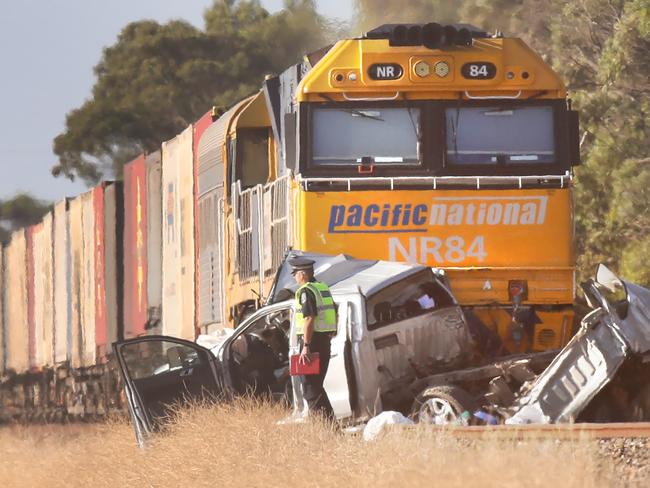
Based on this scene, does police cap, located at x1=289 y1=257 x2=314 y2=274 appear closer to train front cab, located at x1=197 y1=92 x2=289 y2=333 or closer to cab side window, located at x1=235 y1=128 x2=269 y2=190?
train front cab, located at x1=197 y1=92 x2=289 y2=333

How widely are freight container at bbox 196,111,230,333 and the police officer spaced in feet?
19.8

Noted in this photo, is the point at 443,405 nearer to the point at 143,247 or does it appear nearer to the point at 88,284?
the point at 143,247

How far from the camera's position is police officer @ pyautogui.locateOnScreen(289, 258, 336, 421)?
1273cm

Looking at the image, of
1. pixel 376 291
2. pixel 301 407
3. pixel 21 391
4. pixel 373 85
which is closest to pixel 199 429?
pixel 301 407

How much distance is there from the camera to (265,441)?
1157cm

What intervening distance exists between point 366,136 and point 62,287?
823 inches

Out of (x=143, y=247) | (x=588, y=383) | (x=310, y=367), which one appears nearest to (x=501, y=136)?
(x=310, y=367)

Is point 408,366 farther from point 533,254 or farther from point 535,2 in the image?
point 535,2

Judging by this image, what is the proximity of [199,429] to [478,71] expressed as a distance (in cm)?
471

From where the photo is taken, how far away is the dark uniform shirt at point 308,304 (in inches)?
500

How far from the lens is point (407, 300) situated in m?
13.5

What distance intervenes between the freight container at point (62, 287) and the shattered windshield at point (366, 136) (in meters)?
19.3

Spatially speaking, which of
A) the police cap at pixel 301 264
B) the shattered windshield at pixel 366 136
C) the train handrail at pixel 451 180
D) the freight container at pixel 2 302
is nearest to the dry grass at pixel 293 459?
the police cap at pixel 301 264

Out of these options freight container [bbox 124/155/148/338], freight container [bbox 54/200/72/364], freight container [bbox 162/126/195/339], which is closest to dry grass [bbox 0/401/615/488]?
freight container [bbox 162/126/195/339]
